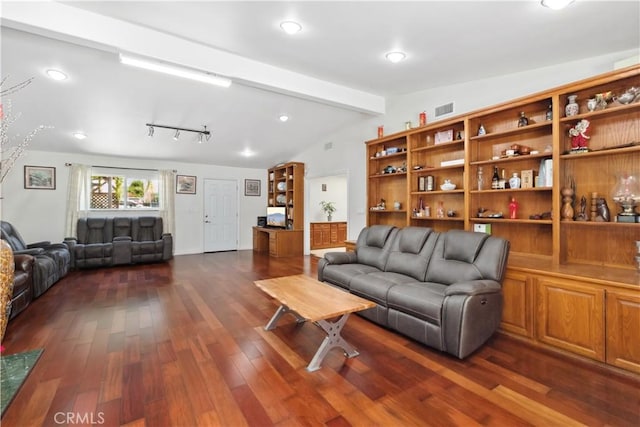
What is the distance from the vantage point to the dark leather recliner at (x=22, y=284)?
10.6 ft

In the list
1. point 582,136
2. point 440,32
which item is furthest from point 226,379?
point 582,136

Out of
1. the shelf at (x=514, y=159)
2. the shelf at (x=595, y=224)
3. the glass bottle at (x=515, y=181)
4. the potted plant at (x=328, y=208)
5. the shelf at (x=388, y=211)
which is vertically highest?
the shelf at (x=514, y=159)

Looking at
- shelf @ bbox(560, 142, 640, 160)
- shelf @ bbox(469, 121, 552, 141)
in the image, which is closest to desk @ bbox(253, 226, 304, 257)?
shelf @ bbox(469, 121, 552, 141)

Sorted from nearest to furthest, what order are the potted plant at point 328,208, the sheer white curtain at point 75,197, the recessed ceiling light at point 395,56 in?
the recessed ceiling light at point 395,56 → the sheer white curtain at point 75,197 → the potted plant at point 328,208

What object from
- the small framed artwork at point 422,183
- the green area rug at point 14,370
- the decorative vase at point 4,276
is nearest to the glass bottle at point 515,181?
the small framed artwork at point 422,183

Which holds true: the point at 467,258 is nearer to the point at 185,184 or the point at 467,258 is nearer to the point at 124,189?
the point at 185,184

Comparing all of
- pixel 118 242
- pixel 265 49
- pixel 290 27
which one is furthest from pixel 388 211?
pixel 118 242

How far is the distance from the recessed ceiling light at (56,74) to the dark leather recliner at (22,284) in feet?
7.18

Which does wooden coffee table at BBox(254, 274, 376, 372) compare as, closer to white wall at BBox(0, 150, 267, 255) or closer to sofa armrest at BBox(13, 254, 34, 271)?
sofa armrest at BBox(13, 254, 34, 271)

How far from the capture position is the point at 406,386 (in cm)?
206

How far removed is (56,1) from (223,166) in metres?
5.57

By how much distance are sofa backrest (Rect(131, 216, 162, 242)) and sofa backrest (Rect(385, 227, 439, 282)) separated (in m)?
5.41

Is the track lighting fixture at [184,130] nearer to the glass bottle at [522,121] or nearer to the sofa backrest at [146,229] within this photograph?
the sofa backrest at [146,229]

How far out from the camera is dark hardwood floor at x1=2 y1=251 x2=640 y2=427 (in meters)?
1.77
